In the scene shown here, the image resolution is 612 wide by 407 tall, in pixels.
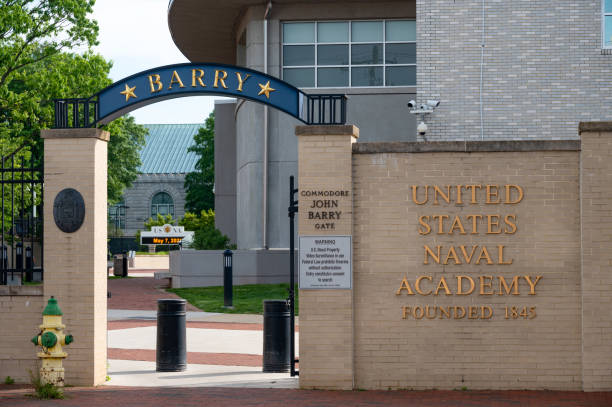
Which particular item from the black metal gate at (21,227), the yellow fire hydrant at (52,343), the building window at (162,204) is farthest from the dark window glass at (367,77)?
the building window at (162,204)

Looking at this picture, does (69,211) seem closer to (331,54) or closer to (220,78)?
(220,78)

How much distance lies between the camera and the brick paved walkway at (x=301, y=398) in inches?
441

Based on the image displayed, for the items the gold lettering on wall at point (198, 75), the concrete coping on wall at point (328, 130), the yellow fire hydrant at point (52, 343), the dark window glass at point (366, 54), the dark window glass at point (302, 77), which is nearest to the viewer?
the yellow fire hydrant at point (52, 343)

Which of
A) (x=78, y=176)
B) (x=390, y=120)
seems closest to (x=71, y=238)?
(x=78, y=176)

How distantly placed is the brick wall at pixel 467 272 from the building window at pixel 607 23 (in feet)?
29.3

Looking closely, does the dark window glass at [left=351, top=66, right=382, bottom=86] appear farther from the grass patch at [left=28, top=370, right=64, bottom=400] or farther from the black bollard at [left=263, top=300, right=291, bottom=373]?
the grass patch at [left=28, top=370, right=64, bottom=400]

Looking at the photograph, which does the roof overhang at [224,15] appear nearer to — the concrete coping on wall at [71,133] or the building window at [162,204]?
the concrete coping on wall at [71,133]

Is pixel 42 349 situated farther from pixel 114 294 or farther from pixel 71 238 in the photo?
pixel 114 294

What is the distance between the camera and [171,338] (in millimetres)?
14430

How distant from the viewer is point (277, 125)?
3288 centimetres

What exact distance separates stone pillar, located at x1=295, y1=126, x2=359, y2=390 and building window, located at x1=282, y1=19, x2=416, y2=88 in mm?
19412

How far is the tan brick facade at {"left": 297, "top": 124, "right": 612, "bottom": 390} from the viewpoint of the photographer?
12297 millimetres

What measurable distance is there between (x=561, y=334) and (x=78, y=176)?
21.5ft

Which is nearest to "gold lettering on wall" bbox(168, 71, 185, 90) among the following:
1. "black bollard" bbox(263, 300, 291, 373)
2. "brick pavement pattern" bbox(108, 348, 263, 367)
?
"black bollard" bbox(263, 300, 291, 373)
